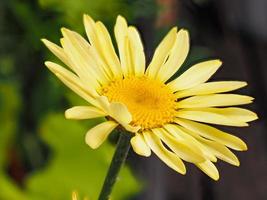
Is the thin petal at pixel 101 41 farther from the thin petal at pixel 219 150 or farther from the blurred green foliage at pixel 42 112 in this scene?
the blurred green foliage at pixel 42 112

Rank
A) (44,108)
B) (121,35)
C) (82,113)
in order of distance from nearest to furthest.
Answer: (82,113) → (121,35) → (44,108)

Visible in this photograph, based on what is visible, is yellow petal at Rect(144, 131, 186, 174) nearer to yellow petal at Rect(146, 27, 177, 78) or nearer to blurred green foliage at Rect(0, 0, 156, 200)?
yellow petal at Rect(146, 27, 177, 78)

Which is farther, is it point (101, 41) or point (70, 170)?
point (70, 170)

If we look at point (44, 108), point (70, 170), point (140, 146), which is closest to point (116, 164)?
point (140, 146)

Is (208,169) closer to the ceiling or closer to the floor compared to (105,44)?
closer to the floor

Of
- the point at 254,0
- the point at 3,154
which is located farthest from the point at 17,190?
the point at 254,0

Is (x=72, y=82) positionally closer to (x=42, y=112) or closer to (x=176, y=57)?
(x=176, y=57)

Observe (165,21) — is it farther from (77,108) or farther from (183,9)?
(77,108)

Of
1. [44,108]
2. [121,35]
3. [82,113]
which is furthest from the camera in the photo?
[44,108]
